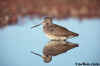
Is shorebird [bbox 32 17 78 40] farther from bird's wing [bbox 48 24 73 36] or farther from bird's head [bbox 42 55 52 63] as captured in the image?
bird's head [bbox 42 55 52 63]

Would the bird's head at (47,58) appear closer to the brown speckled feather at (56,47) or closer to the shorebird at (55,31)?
the brown speckled feather at (56,47)

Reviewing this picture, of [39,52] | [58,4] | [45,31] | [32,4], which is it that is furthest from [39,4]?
[39,52]

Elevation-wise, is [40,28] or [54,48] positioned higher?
[40,28]

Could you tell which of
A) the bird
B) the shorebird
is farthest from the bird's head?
the shorebird

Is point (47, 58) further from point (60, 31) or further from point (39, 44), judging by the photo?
point (60, 31)

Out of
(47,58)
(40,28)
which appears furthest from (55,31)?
(47,58)

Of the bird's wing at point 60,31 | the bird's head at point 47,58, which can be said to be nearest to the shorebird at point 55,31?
the bird's wing at point 60,31
